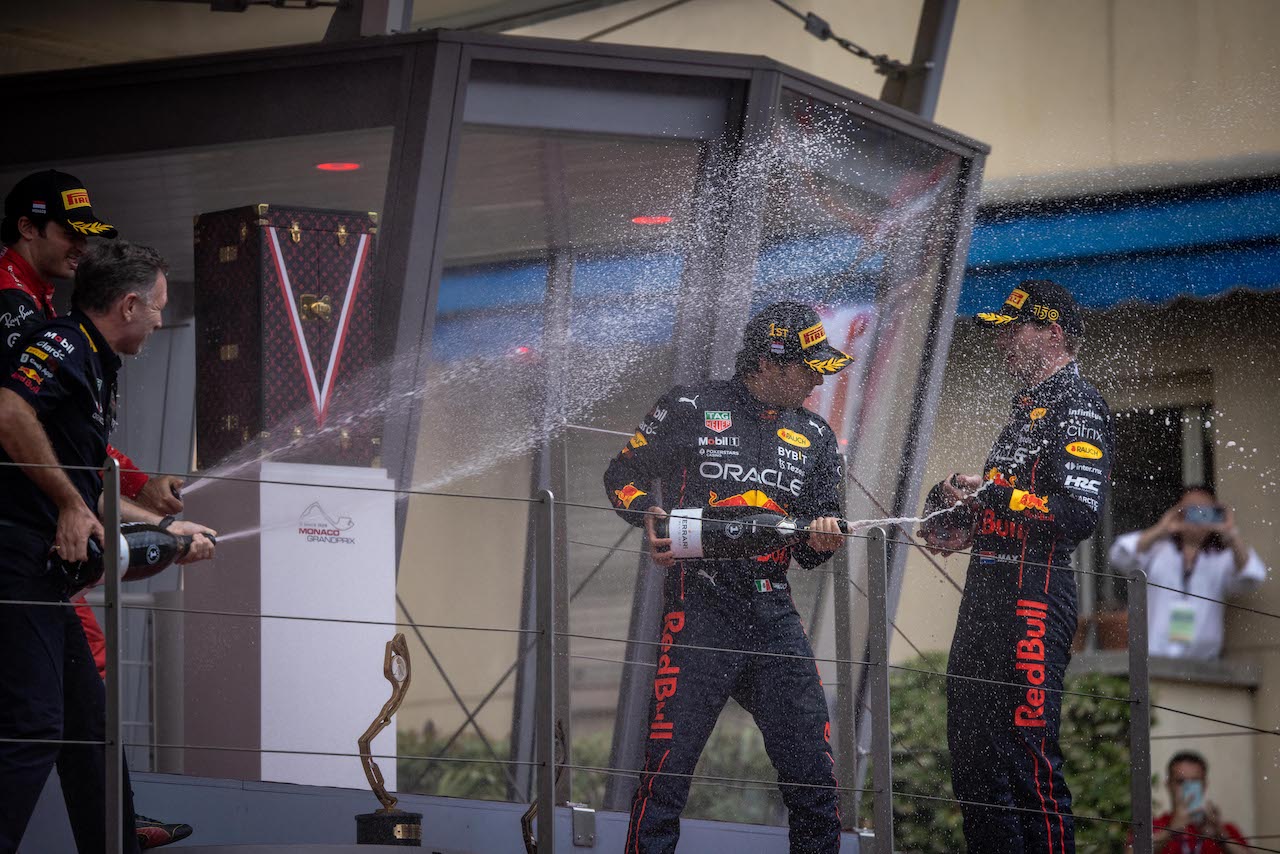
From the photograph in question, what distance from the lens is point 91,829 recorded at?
4.75 meters

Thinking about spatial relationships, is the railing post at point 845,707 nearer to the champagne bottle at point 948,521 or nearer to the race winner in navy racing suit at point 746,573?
the race winner in navy racing suit at point 746,573

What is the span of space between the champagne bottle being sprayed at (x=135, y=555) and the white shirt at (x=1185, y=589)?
25.1ft

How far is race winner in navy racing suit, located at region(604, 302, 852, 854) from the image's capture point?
5.82 meters

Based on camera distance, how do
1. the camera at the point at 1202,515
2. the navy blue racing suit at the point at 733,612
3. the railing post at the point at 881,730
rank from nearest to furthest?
1. the railing post at the point at 881,730
2. the navy blue racing suit at the point at 733,612
3. the camera at the point at 1202,515

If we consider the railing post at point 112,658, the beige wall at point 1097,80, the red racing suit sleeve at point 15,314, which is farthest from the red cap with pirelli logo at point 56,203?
the beige wall at point 1097,80

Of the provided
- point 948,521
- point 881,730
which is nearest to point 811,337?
point 948,521

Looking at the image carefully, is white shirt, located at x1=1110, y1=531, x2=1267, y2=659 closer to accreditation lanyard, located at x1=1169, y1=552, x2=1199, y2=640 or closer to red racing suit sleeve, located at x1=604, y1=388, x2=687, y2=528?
accreditation lanyard, located at x1=1169, y1=552, x2=1199, y2=640

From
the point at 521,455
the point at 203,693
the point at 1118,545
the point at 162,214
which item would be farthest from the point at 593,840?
the point at 1118,545

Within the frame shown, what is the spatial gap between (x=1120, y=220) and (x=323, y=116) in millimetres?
7415

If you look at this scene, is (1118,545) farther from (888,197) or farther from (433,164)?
(433,164)

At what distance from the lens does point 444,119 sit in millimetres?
7688

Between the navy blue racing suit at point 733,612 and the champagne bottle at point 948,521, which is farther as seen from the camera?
the champagne bottle at point 948,521

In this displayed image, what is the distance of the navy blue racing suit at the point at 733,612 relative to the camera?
580cm

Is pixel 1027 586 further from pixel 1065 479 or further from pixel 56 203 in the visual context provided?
pixel 56 203
